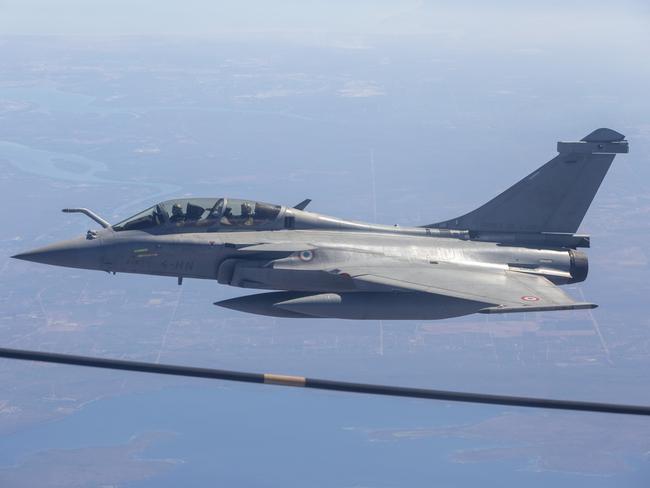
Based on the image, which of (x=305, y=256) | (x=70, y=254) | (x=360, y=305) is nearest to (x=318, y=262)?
(x=305, y=256)

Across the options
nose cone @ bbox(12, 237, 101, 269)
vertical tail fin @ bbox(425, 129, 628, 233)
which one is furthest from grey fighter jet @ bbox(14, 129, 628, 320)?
vertical tail fin @ bbox(425, 129, 628, 233)

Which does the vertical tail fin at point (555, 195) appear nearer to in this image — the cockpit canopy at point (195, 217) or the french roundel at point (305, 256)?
the french roundel at point (305, 256)

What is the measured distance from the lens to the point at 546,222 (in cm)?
3206

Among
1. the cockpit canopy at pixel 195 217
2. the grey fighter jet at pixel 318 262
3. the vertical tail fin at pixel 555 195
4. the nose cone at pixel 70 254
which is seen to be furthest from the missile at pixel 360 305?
the vertical tail fin at pixel 555 195

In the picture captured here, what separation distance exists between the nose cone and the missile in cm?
406

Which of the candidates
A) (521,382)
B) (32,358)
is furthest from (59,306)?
(32,358)

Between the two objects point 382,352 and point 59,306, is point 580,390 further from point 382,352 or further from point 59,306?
point 59,306

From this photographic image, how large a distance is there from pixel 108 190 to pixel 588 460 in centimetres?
11574

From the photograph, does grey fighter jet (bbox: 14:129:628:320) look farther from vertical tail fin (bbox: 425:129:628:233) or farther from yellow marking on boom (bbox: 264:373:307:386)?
yellow marking on boom (bbox: 264:373:307:386)

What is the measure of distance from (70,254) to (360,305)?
8.77 metres

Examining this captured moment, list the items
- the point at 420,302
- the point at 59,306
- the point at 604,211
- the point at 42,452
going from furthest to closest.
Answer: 1. the point at 604,211
2. the point at 59,306
3. the point at 42,452
4. the point at 420,302

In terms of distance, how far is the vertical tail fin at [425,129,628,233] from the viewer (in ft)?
105

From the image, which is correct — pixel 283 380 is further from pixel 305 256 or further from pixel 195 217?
pixel 195 217

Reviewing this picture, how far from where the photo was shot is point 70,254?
92.9ft
